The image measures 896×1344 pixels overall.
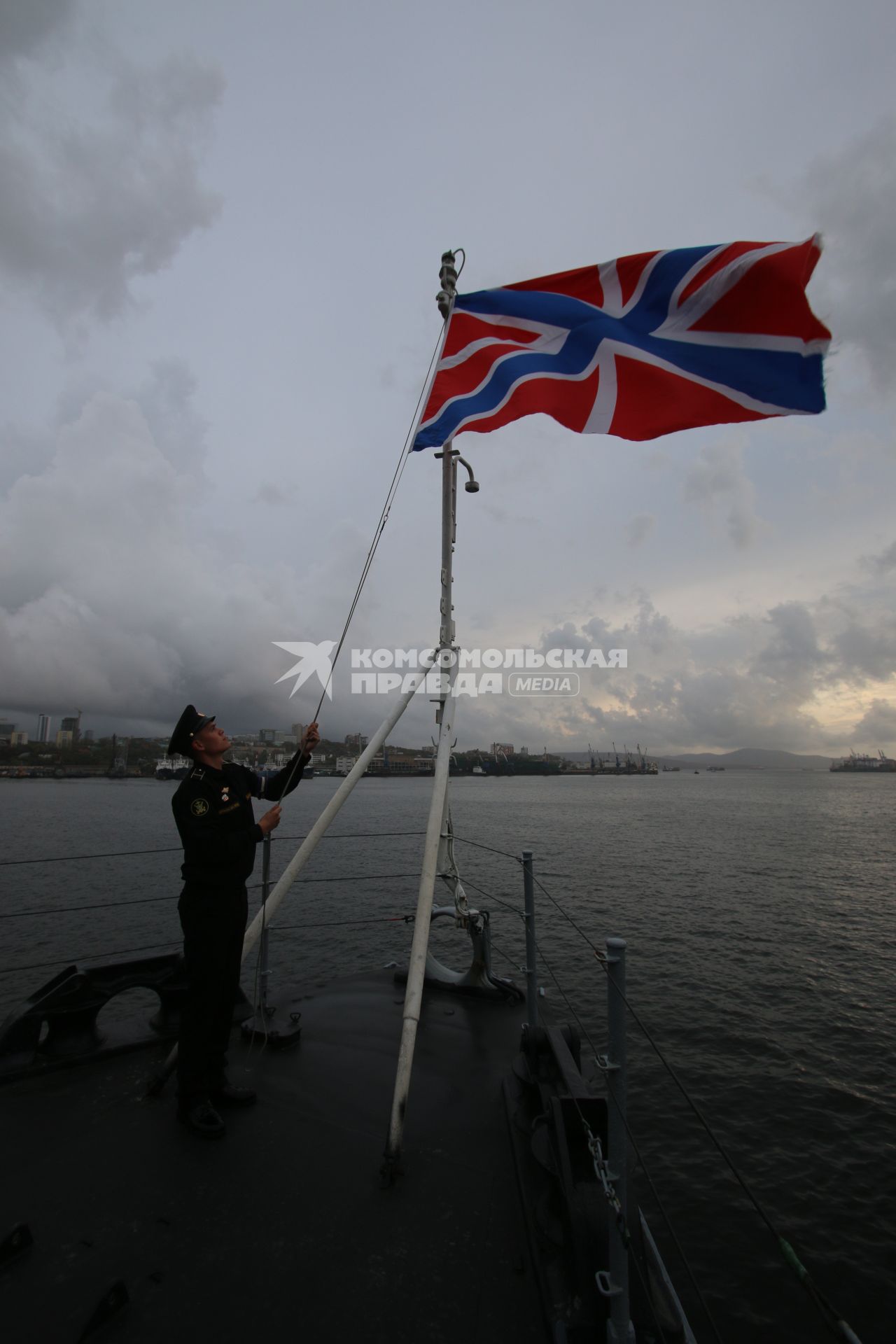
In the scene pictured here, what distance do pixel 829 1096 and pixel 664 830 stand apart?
119 ft

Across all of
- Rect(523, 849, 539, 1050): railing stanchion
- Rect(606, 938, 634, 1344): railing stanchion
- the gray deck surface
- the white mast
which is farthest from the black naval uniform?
Rect(606, 938, 634, 1344): railing stanchion

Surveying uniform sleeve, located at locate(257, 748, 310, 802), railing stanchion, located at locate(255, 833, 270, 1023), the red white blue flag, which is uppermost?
the red white blue flag

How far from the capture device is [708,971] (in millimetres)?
13977

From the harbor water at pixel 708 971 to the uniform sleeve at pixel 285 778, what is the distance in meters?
1.37

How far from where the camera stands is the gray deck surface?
2.61 m

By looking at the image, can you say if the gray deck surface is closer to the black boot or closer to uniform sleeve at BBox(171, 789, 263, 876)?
the black boot

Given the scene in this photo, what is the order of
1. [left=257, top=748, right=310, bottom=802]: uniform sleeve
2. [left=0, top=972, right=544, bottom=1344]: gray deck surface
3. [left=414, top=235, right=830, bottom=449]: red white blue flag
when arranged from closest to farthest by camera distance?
[left=0, top=972, right=544, bottom=1344]: gray deck surface → [left=257, top=748, right=310, bottom=802]: uniform sleeve → [left=414, top=235, right=830, bottom=449]: red white blue flag

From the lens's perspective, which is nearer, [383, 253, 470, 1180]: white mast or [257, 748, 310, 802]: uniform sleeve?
[383, 253, 470, 1180]: white mast

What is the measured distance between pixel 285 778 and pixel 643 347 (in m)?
4.43

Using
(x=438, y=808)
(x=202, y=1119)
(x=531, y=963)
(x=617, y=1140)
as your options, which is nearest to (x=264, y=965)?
(x=202, y=1119)

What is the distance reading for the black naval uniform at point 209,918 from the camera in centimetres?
382

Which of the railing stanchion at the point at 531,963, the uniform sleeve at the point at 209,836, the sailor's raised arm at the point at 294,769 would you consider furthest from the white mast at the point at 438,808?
the uniform sleeve at the point at 209,836

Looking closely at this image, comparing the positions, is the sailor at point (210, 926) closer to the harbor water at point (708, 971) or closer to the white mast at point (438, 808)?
the harbor water at point (708, 971)

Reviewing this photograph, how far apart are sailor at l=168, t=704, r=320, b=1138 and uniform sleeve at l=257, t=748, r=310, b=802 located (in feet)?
0.91
